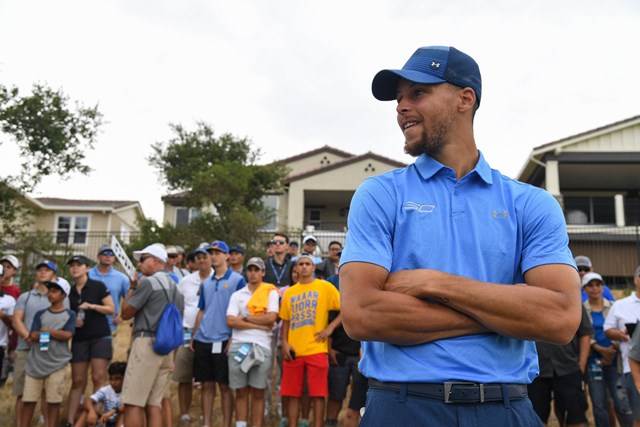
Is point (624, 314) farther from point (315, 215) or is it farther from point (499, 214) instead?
point (315, 215)

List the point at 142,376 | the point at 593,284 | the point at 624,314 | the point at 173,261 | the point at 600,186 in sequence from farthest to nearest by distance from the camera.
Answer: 1. the point at 600,186
2. the point at 173,261
3. the point at 593,284
4. the point at 624,314
5. the point at 142,376

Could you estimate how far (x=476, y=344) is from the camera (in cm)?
196

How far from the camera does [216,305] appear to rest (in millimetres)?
8266

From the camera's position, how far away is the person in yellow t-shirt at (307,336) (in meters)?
7.46

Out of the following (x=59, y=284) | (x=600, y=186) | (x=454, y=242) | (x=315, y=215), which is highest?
(x=600, y=186)

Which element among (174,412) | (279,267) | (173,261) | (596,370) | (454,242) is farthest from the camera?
(173,261)

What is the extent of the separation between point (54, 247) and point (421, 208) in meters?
15.8

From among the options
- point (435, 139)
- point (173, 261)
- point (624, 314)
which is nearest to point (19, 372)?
point (173, 261)

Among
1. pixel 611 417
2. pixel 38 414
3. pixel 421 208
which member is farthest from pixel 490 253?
pixel 38 414

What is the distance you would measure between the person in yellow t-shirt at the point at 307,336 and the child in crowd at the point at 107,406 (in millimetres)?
2127

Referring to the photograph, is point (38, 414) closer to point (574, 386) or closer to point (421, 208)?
point (574, 386)

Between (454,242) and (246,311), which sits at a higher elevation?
(454,242)

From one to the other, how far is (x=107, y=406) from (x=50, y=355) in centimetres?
119

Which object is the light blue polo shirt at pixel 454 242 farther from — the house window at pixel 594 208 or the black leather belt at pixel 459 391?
the house window at pixel 594 208
